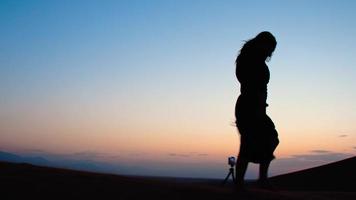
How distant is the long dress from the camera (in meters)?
6.68

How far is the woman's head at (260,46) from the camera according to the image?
6719 millimetres

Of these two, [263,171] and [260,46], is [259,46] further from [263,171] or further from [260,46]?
[263,171]

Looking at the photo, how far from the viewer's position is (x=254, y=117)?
6.68 m

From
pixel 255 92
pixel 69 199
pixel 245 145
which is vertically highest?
pixel 255 92

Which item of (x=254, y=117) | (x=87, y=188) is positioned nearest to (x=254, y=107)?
(x=254, y=117)

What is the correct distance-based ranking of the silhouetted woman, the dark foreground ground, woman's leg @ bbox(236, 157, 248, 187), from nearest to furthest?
the dark foreground ground < woman's leg @ bbox(236, 157, 248, 187) < the silhouetted woman

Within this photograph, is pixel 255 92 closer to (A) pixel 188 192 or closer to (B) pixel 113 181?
(A) pixel 188 192

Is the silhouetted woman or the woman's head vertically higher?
the woman's head

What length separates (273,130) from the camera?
6.76m

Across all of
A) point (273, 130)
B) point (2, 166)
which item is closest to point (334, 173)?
point (273, 130)

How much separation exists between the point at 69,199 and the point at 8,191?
2.25 feet

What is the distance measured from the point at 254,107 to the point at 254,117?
12 cm

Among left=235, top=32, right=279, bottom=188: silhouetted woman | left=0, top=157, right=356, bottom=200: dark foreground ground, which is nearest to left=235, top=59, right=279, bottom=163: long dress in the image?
left=235, top=32, right=279, bottom=188: silhouetted woman

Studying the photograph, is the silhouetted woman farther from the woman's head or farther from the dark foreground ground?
the dark foreground ground
